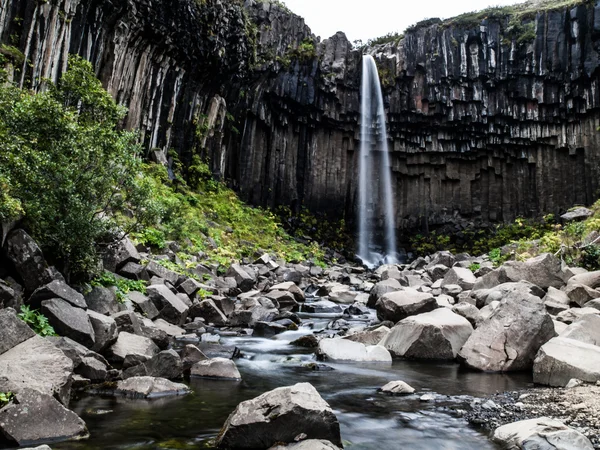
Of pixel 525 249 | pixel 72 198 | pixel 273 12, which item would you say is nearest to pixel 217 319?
pixel 72 198

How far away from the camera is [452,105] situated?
3825 centimetres

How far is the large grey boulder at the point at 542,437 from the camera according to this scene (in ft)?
13.4

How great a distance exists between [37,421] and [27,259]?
404 cm

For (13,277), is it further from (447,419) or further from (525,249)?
(525,249)

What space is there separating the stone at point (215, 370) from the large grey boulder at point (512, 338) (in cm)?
394

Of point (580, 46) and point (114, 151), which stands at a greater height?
point (580, 46)

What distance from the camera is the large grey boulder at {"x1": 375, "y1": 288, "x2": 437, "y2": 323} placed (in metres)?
10.5

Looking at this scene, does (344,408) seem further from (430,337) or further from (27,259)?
(27,259)

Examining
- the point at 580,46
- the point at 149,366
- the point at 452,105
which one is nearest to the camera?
the point at 149,366

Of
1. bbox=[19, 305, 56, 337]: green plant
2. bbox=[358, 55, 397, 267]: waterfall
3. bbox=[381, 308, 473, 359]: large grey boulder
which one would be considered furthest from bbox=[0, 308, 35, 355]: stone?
bbox=[358, 55, 397, 267]: waterfall

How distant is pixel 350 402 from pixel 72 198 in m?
6.24

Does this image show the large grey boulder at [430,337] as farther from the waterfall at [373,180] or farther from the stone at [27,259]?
the waterfall at [373,180]

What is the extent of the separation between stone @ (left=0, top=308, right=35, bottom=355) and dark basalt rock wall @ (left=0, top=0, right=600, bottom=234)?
23575 millimetres

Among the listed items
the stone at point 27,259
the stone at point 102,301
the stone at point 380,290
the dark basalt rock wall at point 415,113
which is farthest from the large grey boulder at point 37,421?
the dark basalt rock wall at point 415,113
